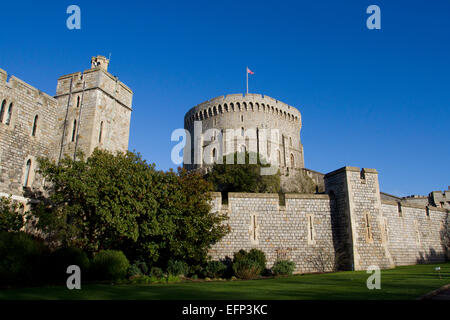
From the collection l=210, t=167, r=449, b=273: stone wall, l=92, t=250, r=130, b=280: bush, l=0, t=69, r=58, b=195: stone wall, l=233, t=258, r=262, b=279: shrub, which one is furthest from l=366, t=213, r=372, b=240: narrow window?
l=0, t=69, r=58, b=195: stone wall

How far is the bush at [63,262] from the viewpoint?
13805 mm

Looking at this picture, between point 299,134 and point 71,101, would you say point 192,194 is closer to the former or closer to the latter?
point 71,101

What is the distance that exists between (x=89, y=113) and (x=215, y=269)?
12767 millimetres

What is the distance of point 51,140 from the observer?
22375mm

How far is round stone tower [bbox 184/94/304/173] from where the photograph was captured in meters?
54.0

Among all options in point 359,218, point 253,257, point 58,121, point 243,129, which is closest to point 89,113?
point 58,121

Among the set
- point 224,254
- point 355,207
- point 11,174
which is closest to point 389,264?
point 355,207

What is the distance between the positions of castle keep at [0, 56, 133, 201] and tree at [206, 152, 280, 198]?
15.8m

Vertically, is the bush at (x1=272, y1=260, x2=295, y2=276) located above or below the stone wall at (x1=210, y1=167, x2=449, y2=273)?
below

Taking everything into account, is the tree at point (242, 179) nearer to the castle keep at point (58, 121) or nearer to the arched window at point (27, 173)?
the castle keep at point (58, 121)

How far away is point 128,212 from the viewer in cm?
1648

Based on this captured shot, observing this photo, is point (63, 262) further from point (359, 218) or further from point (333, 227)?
point (359, 218)

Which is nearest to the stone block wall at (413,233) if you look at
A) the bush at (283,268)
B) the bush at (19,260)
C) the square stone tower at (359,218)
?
the square stone tower at (359,218)

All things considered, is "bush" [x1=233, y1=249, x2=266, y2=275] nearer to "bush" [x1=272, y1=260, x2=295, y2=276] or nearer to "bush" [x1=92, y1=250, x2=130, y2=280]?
"bush" [x1=272, y1=260, x2=295, y2=276]
